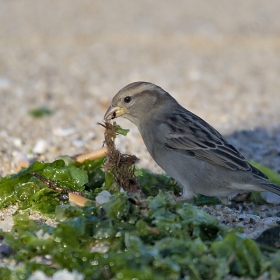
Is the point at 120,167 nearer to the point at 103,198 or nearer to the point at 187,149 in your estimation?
the point at 103,198

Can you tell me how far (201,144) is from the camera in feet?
17.9

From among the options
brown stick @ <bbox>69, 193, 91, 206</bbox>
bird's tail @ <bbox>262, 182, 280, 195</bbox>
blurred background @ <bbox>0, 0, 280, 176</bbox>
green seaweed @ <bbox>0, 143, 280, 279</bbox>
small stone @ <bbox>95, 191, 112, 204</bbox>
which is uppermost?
blurred background @ <bbox>0, 0, 280, 176</bbox>

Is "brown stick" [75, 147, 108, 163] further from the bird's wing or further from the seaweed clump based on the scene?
the seaweed clump

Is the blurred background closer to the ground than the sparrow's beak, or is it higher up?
higher up

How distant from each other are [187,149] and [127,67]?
594 cm

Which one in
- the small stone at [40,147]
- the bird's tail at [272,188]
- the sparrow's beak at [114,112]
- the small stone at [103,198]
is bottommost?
the small stone at [103,198]

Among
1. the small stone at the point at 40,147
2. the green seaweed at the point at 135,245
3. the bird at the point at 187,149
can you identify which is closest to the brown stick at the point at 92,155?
the bird at the point at 187,149

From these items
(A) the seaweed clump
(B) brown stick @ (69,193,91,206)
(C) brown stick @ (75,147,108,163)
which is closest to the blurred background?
(C) brown stick @ (75,147,108,163)

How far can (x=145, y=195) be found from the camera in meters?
5.21

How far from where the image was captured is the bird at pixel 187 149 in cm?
527

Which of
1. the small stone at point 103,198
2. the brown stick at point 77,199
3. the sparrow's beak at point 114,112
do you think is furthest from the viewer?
the sparrow's beak at point 114,112

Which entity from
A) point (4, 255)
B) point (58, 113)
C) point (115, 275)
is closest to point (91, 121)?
point (58, 113)

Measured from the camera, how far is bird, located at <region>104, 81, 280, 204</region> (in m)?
5.27

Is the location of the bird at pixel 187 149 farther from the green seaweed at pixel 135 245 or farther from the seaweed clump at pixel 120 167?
the green seaweed at pixel 135 245
